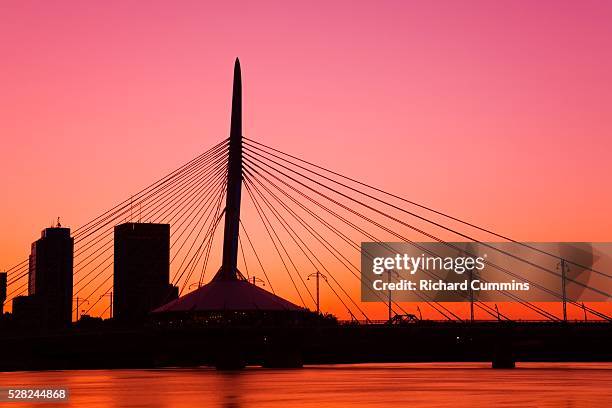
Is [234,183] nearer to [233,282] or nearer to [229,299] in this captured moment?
[233,282]

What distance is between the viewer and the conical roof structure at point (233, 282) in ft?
326

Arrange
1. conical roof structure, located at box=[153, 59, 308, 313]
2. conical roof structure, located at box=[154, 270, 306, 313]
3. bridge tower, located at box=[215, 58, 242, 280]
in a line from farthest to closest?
1. conical roof structure, located at box=[154, 270, 306, 313]
2. conical roof structure, located at box=[153, 59, 308, 313]
3. bridge tower, located at box=[215, 58, 242, 280]

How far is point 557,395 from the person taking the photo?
62.0m

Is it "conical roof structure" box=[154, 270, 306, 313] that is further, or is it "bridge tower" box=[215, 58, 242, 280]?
"conical roof structure" box=[154, 270, 306, 313]

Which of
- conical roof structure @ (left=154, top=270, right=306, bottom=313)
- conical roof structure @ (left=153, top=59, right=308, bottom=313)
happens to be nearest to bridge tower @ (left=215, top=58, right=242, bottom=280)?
conical roof structure @ (left=153, top=59, right=308, bottom=313)

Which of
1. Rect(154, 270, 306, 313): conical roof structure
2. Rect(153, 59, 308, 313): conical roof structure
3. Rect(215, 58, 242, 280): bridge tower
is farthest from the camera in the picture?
Rect(154, 270, 306, 313): conical roof structure

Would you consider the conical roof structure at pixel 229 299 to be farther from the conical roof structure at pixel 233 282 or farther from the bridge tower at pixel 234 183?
the bridge tower at pixel 234 183

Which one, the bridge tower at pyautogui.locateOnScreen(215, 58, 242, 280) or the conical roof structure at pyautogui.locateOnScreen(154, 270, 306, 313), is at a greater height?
the bridge tower at pyautogui.locateOnScreen(215, 58, 242, 280)

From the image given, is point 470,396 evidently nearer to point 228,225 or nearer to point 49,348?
point 228,225

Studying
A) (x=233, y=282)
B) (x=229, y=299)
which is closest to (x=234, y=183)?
(x=233, y=282)

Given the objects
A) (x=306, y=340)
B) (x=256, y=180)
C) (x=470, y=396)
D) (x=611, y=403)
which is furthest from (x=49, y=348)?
(x=611, y=403)

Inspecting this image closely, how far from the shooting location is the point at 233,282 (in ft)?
360

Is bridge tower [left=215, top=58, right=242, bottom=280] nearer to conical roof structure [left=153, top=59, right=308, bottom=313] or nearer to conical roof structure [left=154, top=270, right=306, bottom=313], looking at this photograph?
conical roof structure [left=153, top=59, right=308, bottom=313]

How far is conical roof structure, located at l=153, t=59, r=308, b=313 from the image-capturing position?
99312 millimetres
